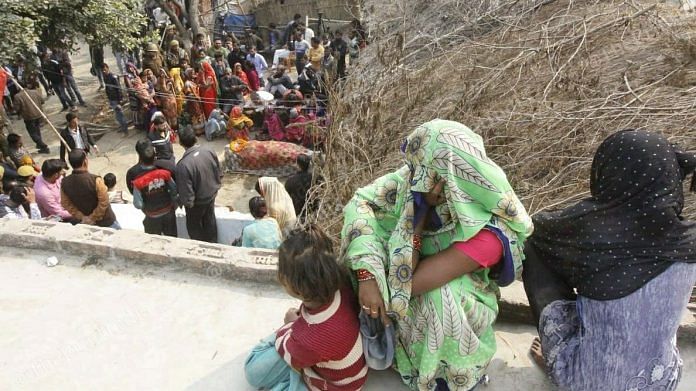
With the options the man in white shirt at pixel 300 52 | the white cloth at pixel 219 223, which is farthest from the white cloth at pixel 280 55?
the white cloth at pixel 219 223

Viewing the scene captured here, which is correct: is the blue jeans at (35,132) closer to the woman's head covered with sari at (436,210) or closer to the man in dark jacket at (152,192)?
the man in dark jacket at (152,192)

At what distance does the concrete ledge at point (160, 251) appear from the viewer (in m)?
2.70

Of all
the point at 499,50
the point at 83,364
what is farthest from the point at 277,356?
the point at 499,50

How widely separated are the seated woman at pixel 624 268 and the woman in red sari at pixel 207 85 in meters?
8.50

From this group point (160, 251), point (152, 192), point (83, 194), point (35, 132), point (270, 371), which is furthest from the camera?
point (35, 132)

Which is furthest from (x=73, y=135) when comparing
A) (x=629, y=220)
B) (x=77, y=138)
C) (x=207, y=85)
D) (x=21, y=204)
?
(x=629, y=220)

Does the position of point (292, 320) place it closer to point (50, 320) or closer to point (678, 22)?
point (50, 320)

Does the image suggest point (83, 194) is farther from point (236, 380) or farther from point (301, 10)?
point (301, 10)

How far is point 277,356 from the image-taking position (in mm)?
2158

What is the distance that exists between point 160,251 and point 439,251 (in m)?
1.89

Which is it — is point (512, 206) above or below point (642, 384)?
above

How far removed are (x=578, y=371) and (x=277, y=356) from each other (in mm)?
1197

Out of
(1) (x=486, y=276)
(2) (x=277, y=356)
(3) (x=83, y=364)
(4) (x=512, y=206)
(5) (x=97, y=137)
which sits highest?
(4) (x=512, y=206)

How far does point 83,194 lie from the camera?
450 cm
